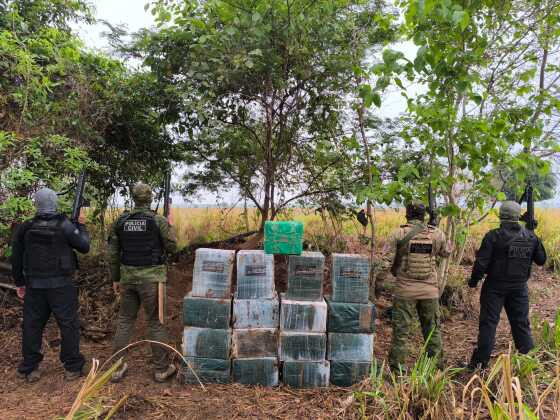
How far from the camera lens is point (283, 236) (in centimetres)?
355

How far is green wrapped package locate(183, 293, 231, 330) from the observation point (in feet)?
11.6

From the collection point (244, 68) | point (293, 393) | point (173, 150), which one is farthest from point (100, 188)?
point (293, 393)

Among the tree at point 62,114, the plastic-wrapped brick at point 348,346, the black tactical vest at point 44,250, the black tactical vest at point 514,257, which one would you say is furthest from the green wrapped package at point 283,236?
the tree at point 62,114

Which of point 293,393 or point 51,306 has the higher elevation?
point 51,306

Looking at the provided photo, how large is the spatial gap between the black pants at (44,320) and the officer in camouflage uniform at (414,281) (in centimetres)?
301

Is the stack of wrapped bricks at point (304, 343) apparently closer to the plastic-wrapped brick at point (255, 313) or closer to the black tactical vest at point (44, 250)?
the plastic-wrapped brick at point (255, 313)

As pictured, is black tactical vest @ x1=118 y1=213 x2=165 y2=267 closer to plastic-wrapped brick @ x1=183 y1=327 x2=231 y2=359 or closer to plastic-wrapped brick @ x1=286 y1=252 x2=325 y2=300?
plastic-wrapped brick @ x1=183 y1=327 x2=231 y2=359

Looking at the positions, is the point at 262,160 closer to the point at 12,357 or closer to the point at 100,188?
the point at 100,188

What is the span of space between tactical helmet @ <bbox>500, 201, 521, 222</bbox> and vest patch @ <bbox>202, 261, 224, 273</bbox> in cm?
278

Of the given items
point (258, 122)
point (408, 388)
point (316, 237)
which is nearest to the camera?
point (408, 388)

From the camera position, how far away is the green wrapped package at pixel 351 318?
3551mm

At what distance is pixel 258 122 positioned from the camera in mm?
5512

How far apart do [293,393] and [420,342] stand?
6.56ft

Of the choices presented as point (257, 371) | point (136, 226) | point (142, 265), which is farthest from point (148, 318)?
point (257, 371)
